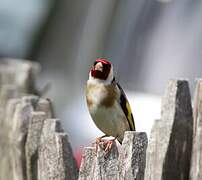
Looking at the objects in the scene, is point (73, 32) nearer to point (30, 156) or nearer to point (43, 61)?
point (43, 61)

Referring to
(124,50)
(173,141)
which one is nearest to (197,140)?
(173,141)

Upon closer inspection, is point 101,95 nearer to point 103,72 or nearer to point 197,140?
point 103,72

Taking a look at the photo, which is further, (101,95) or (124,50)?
(124,50)

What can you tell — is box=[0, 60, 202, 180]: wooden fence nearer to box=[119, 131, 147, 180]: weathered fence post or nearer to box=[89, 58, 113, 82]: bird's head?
box=[119, 131, 147, 180]: weathered fence post

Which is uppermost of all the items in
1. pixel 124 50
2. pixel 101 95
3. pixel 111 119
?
pixel 124 50

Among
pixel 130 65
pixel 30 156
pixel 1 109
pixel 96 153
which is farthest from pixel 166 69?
pixel 96 153

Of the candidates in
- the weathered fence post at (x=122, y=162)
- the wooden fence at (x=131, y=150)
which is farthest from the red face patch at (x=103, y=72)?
the weathered fence post at (x=122, y=162)

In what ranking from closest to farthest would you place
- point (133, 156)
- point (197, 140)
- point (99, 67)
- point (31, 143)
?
point (133, 156) → point (197, 140) → point (31, 143) → point (99, 67)

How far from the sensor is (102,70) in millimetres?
4809

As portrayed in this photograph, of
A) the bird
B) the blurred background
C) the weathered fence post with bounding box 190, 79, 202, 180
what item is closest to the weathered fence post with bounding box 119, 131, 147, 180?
the weathered fence post with bounding box 190, 79, 202, 180

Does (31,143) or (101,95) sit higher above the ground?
(101,95)

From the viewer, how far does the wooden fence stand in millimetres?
3346

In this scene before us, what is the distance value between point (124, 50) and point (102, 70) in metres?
2.83

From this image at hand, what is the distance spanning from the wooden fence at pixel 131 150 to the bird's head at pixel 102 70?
1.32 ft
